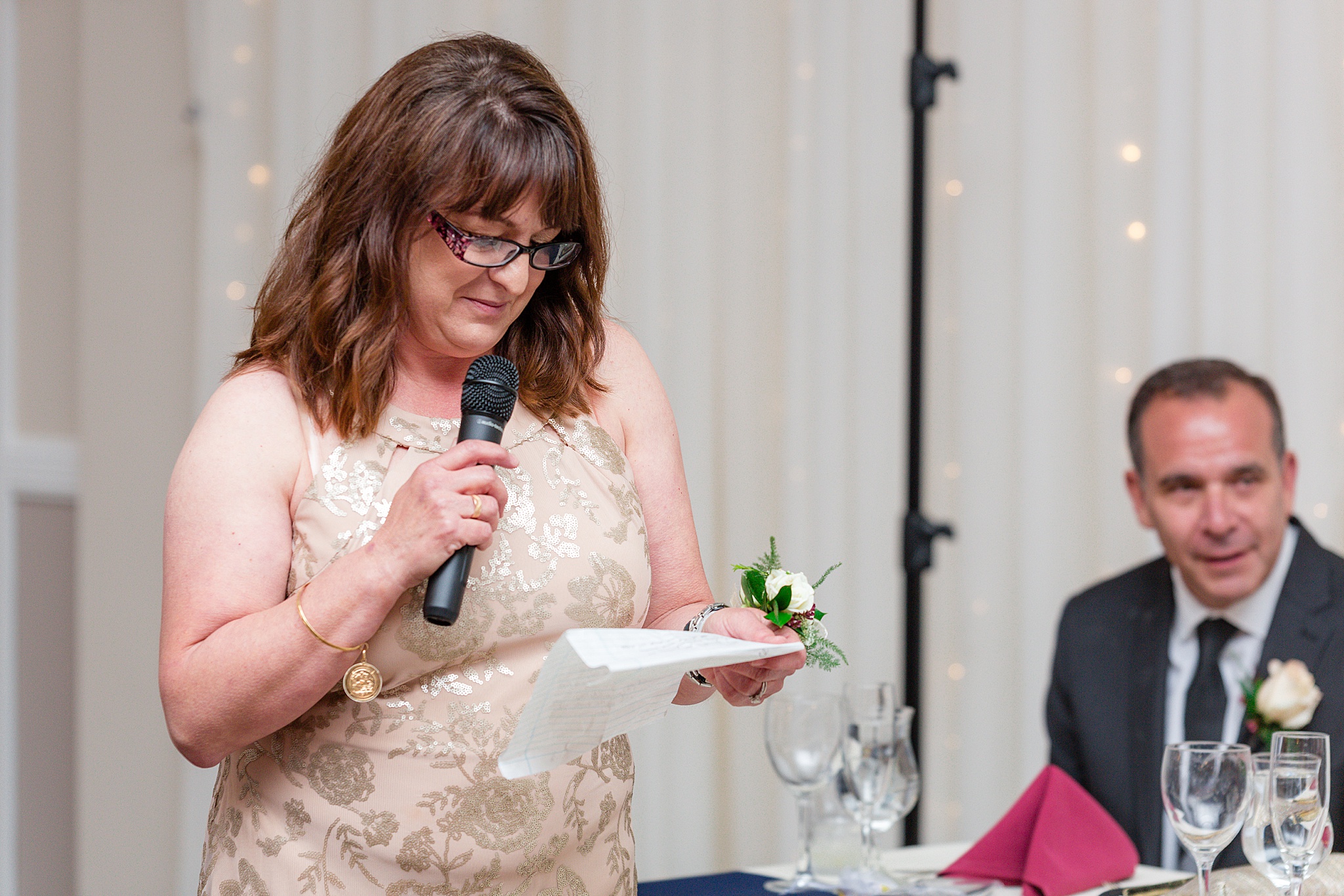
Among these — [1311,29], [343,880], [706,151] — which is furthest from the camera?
[706,151]

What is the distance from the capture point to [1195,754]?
56.2 inches

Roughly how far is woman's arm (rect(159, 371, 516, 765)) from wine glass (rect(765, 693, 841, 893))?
0.84m

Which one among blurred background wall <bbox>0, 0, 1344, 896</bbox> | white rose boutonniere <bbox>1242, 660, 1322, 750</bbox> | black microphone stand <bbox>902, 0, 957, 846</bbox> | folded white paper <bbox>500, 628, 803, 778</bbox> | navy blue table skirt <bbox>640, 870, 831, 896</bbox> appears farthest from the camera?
black microphone stand <bbox>902, 0, 957, 846</bbox>

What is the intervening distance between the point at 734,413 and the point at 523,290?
2041 millimetres

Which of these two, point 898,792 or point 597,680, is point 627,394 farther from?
point 898,792

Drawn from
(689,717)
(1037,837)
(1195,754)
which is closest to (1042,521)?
(689,717)

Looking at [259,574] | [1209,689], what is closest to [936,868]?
[1209,689]

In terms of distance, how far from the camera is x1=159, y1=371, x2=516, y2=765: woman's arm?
116cm

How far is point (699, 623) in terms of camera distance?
1378 millimetres

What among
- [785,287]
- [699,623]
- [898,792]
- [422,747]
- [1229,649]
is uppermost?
[785,287]

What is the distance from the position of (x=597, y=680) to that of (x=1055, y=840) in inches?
38.3

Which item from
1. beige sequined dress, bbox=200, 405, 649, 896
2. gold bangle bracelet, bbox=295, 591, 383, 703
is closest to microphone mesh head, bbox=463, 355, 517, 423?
beige sequined dress, bbox=200, 405, 649, 896

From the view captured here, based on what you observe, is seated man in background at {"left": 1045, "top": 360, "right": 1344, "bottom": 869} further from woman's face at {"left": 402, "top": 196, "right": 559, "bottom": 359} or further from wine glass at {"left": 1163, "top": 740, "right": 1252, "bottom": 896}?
woman's face at {"left": 402, "top": 196, "right": 559, "bottom": 359}

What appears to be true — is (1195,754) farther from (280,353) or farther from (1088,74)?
(1088,74)
